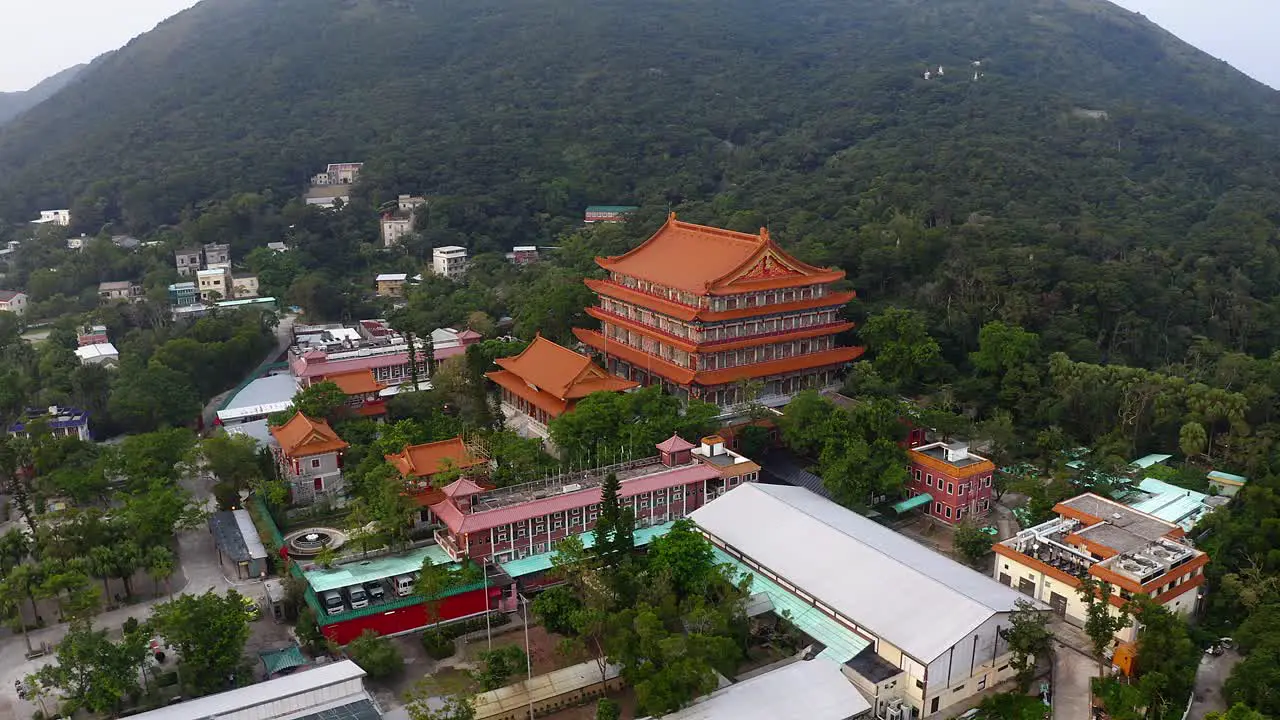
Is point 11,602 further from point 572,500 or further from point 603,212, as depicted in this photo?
point 603,212

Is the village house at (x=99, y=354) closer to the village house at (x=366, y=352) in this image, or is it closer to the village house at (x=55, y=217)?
the village house at (x=366, y=352)

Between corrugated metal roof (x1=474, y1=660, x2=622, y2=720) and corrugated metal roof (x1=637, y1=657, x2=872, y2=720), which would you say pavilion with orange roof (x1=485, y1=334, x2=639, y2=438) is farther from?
corrugated metal roof (x1=637, y1=657, x2=872, y2=720)

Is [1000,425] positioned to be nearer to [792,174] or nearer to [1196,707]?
[1196,707]

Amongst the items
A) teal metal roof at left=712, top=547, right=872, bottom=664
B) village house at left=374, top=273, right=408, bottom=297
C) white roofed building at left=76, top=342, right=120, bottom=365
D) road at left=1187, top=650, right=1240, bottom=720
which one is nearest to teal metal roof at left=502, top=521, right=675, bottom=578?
teal metal roof at left=712, top=547, right=872, bottom=664

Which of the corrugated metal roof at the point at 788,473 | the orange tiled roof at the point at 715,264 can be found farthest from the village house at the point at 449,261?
the corrugated metal roof at the point at 788,473

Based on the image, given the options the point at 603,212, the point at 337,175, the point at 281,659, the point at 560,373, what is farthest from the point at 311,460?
the point at 337,175

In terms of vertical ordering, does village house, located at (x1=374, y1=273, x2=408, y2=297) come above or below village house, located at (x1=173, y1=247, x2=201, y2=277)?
below
